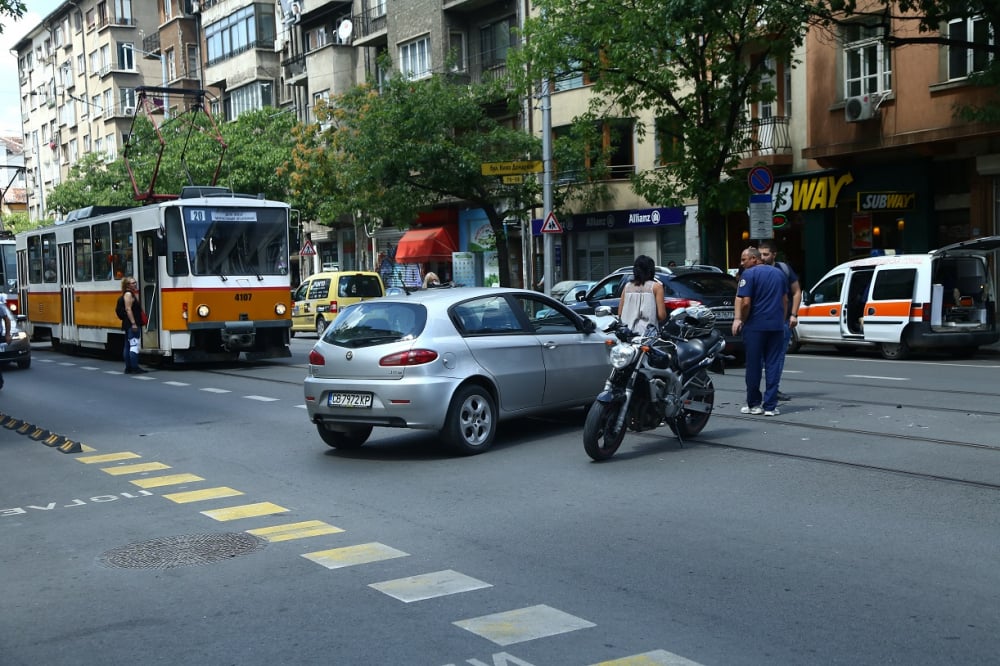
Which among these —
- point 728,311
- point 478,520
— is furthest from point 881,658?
point 728,311

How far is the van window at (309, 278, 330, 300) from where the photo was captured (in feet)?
109

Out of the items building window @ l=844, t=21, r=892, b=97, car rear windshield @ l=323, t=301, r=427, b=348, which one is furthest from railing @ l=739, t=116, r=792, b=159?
car rear windshield @ l=323, t=301, r=427, b=348

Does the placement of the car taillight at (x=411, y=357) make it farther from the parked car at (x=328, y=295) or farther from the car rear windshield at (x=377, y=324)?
the parked car at (x=328, y=295)

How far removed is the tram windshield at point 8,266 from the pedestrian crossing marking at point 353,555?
3141cm

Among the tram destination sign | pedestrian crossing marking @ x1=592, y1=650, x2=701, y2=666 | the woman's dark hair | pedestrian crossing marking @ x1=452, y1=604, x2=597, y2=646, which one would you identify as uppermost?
the tram destination sign

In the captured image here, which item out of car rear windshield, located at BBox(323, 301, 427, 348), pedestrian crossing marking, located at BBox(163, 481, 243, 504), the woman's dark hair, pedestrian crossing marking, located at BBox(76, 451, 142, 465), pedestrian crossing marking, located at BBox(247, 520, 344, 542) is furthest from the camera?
the woman's dark hair

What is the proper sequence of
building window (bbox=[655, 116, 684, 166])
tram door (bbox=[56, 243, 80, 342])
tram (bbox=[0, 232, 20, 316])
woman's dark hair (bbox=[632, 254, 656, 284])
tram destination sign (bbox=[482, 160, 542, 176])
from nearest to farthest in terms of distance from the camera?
woman's dark hair (bbox=[632, 254, 656, 284]) → building window (bbox=[655, 116, 684, 166]) → tram door (bbox=[56, 243, 80, 342]) → tram destination sign (bbox=[482, 160, 542, 176]) → tram (bbox=[0, 232, 20, 316])

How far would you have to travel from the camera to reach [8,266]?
3578cm

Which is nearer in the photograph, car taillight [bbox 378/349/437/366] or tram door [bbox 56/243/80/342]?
car taillight [bbox 378/349/437/366]

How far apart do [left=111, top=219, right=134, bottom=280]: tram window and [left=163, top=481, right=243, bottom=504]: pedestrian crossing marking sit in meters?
14.4

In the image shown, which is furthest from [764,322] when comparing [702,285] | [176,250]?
[176,250]

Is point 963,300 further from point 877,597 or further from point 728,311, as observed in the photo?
point 877,597

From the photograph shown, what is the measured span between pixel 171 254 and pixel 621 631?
57.2 feet

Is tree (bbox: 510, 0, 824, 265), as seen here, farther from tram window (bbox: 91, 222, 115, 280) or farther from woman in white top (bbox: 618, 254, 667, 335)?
woman in white top (bbox: 618, 254, 667, 335)
